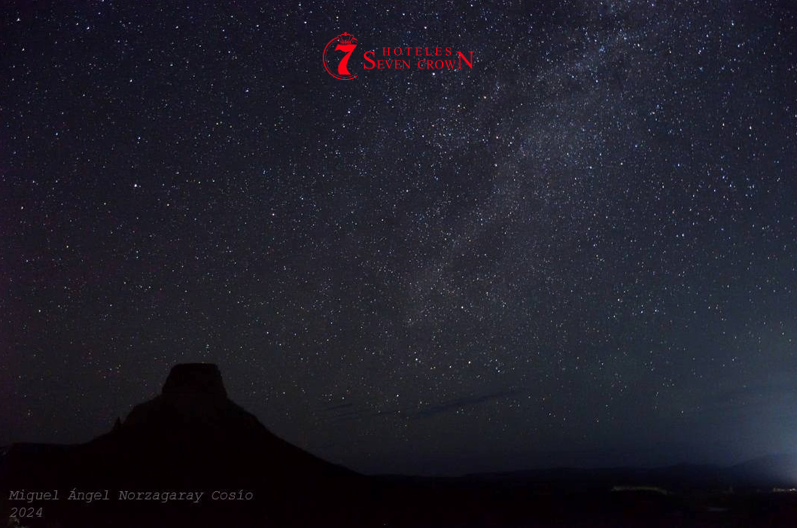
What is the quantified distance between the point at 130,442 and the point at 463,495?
1529 inches

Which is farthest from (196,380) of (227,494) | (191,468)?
(227,494)

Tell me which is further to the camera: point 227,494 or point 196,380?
point 196,380

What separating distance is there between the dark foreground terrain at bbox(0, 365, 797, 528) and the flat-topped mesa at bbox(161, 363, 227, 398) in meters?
0.45

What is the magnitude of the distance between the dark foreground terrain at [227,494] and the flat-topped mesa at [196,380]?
0.45 m

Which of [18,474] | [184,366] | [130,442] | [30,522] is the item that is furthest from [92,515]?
[184,366]

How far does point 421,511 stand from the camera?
61719 millimetres

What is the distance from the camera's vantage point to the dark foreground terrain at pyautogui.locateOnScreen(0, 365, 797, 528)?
1982 inches

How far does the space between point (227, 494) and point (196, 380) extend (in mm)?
25381

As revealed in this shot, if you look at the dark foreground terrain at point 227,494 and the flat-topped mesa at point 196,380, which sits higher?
the flat-topped mesa at point 196,380

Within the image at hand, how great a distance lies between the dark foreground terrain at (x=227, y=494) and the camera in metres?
50.3

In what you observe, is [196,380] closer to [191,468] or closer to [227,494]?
[191,468]

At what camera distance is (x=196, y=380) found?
3332 inches

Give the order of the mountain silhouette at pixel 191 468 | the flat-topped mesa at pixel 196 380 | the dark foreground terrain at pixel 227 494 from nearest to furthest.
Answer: the dark foreground terrain at pixel 227 494
the mountain silhouette at pixel 191 468
the flat-topped mesa at pixel 196 380

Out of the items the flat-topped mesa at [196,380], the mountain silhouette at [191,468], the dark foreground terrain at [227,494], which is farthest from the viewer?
the flat-topped mesa at [196,380]
